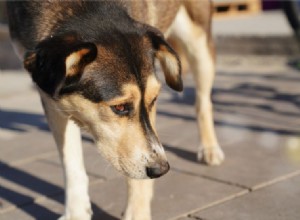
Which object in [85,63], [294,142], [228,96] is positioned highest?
[85,63]

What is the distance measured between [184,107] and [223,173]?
7.79 feet

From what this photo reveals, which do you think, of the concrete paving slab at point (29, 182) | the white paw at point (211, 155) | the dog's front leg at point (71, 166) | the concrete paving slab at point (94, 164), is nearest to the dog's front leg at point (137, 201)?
the dog's front leg at point (71, 166)

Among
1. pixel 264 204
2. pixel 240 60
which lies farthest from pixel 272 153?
pixel 240 60

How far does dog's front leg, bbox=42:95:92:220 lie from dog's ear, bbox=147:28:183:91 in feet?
2.24

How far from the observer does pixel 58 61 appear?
9.73ft

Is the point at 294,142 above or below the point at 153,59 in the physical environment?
below

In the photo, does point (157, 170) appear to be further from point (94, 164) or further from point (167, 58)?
point (94, 164)

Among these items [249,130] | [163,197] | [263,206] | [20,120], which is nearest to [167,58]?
[163,197]

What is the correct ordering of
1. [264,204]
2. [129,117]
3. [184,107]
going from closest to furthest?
1. [129,117]
2. [264,204]
3. [184,107]

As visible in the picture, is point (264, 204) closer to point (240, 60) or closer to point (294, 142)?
point (294, 142)

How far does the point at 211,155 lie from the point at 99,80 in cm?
182

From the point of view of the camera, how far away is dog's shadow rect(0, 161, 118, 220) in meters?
3.84

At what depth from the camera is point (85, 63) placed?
3174 mm

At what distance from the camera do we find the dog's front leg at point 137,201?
3568 millimetres
